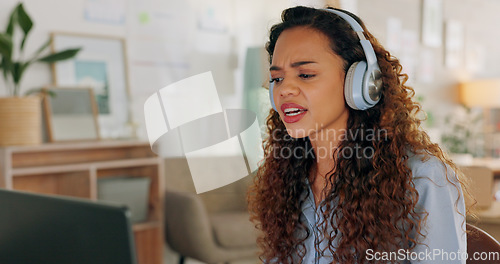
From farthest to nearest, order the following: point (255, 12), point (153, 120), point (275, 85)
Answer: point (255, 12) → point (153, 120) → point (275, 85)

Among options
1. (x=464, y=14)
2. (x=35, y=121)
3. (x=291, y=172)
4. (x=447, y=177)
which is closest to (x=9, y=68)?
(x=35, y=121)

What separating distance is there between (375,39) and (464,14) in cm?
528

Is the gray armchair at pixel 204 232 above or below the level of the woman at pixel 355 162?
below

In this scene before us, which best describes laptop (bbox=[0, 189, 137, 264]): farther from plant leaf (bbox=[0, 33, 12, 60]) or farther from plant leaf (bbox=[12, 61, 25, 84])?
plant leaf (bbox=[12, 61, 25, 84])

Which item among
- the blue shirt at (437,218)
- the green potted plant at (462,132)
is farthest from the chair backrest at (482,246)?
the green potted plant at (462,132)

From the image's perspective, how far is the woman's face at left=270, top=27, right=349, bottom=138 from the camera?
104 cm

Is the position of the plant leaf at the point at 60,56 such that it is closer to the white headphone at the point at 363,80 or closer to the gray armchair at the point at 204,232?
the gray armchair at the point at 204,232

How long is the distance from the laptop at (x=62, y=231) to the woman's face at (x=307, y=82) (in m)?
0.58

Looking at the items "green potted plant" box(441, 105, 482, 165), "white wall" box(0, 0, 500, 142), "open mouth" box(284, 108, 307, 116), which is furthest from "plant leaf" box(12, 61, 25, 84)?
"green potted plant" box(441, 105, 482, 165)

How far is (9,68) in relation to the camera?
2449 millimetres

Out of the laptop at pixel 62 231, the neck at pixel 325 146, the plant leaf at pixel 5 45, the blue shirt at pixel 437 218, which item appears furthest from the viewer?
the plant leaf at pixel 5 45

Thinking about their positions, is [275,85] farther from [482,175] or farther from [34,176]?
[34,176]

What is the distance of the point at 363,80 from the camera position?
1018 mm

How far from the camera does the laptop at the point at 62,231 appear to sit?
0.50 metres
